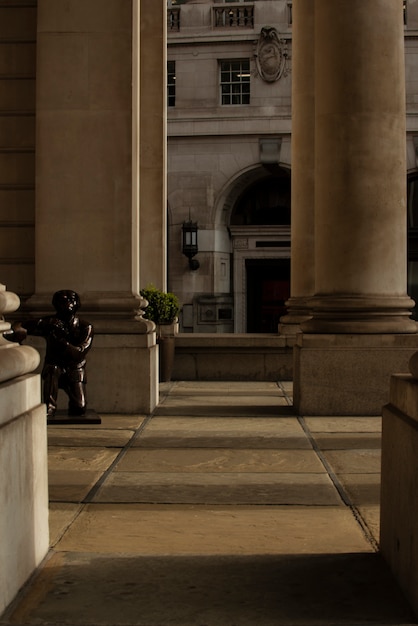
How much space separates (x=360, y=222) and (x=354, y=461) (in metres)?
4.87

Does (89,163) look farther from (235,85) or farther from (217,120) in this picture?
(235,85)

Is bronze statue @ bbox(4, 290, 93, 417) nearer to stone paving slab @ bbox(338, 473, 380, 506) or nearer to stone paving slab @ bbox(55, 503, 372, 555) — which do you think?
stone paving slab @ bbox(338, 473, 380, 506)

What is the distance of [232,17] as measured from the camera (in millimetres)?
35906

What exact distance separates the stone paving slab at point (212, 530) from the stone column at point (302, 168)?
514 inches

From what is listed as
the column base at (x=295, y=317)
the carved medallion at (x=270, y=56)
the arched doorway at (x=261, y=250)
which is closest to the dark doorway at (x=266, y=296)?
the arched doorway at (x=261, y=250)

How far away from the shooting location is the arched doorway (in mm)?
37094

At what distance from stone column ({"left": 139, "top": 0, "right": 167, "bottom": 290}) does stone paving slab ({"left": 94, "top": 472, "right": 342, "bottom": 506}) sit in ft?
44.4

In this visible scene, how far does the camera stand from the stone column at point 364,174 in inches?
516

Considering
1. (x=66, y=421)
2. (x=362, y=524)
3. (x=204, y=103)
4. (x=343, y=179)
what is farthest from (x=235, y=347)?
(x=204, y=103)

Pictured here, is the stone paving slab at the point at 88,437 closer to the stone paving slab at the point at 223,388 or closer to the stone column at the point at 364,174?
the stone column at the point at 364,174

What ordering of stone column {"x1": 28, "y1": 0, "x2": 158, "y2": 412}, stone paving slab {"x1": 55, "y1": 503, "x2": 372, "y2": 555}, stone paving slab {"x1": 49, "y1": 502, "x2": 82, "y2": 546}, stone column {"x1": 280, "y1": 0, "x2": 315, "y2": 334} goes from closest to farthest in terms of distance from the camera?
stone paving slab {"x1": 55, "y1": 503, "x2": 372, "y2": 555}
stone paving slab {"x1": 49, "y1": 502, "x2": 82, "y2": 546}
stone column {"x1": 28, "y1": 0, "x2": 158, "y2": 412}
stone column {"x1": 280, "y1": 0, "x2": 315, "y2": 334}

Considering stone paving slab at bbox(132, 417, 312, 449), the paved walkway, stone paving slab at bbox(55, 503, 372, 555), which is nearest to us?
the paved walkway

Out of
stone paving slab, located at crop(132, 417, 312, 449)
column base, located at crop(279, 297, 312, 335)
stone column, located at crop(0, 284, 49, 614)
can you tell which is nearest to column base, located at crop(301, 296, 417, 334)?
stone paving slab, located at crop(132, 417, 312, 449)

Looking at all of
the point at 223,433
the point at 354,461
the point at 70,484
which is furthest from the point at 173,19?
the point at 70,484
